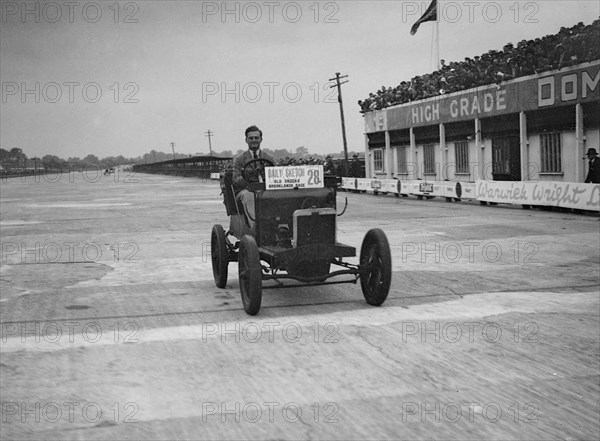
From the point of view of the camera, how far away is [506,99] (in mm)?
29875

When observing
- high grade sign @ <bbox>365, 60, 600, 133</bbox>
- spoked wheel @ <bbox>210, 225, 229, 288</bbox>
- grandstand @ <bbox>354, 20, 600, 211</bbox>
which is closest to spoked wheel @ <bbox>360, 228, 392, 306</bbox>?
spoked wheel @ <bbox>210, 225, 229, 288</bbox>

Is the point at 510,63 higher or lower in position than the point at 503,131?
higher

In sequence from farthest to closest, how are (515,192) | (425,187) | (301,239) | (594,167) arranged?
1. (425,187)
2. (515,192)
3. (594,167)
4. (301,239)

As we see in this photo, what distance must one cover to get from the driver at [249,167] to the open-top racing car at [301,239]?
11.9 inches

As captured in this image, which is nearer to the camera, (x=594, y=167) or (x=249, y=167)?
(x=249, y=167)

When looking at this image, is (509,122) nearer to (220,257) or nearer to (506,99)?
(506,99)

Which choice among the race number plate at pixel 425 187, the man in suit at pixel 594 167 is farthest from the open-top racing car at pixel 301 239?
the race number plate at pixel 425 187

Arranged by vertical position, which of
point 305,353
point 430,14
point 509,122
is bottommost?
point 305,353

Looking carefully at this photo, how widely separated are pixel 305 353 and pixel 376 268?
226cm

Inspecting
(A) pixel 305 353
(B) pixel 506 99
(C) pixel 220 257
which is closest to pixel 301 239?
(C) pixel 220 257

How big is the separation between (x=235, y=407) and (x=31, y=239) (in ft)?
45.7

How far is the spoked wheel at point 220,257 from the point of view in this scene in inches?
390

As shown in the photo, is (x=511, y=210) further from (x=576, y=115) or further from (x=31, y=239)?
(x=31, y=239)

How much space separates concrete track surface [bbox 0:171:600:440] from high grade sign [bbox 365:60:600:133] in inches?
545
